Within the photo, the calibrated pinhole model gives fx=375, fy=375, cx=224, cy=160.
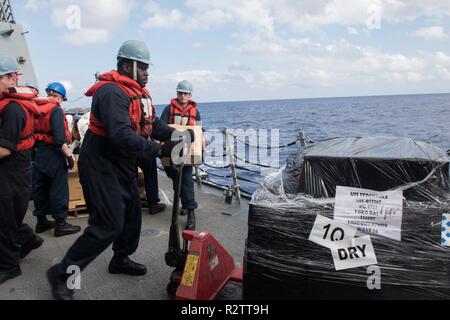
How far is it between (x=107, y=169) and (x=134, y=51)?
0.91 metres

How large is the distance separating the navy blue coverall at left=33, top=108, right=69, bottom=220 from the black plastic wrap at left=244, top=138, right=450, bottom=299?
9.10 ft

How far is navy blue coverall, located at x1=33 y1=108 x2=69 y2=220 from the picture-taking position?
13.9 feet

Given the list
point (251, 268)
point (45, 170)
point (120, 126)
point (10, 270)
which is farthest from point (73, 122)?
point (251, 268)

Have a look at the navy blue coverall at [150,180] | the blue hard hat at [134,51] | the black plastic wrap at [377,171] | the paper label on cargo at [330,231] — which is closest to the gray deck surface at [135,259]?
the navy blue coverall at [150,180]

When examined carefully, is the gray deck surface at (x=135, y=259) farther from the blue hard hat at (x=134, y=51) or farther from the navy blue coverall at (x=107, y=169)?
the blue hard hat at (x=134, y=51)

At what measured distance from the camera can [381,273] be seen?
2.22 m

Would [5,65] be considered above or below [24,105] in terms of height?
above

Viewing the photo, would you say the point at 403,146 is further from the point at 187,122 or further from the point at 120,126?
the point at 187,122

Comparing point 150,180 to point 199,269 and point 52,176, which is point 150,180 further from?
point 199,269

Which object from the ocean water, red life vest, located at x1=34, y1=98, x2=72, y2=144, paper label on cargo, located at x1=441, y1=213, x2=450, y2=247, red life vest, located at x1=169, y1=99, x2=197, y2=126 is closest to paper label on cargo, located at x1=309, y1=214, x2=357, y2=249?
paper label on cargo, located at x1=441, y1=213, x2=450, y2=247

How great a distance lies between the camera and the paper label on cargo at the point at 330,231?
228cm

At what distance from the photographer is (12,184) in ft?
10.3

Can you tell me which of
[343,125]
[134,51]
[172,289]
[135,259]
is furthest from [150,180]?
[343,125]

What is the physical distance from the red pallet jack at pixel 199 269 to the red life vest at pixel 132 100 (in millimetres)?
472
